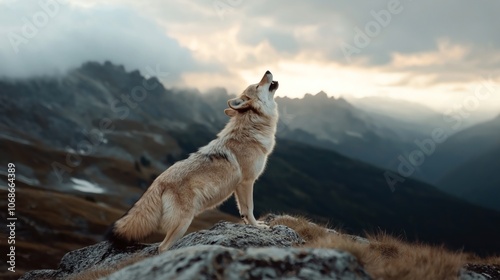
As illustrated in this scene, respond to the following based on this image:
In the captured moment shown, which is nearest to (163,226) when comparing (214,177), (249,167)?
(214,177)

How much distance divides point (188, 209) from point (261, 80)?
16.1 ft

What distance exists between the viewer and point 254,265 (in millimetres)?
6660

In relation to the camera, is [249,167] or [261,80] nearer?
[249,167]

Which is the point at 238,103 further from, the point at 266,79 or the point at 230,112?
the point at 266,79

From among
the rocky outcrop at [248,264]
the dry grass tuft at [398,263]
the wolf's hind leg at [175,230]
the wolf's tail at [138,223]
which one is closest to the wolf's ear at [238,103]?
the wolf's tail at [138,223]

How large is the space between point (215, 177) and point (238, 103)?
2762 mm

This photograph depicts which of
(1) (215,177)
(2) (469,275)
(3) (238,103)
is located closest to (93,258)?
(1) (215,177)

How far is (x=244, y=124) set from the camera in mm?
14188

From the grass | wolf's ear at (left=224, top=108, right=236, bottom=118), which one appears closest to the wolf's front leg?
wolf's ear at (left=224, top=108, right=236, bottom=118)

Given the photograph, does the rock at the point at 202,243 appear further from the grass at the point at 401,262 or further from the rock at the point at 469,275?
the rock at the point at 469,275

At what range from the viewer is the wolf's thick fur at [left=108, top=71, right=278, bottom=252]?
38.5 feet

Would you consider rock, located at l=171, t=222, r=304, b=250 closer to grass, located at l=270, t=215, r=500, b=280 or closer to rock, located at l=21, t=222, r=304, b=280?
rock, located at l=21, t=222, r=304, b=280

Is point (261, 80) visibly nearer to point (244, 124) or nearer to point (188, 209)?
point (244, 124)

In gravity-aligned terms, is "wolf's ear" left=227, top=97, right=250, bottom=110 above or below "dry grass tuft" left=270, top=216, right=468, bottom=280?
above
